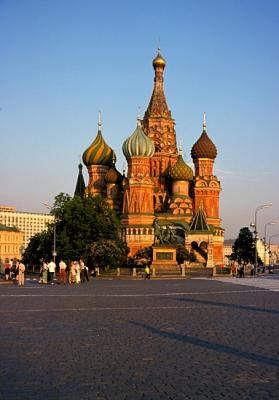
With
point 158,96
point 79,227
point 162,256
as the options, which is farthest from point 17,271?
point 158,96

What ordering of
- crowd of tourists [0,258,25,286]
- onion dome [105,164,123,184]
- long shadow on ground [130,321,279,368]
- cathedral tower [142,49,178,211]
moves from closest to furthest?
1. long shadow on ground [130,321,279,368]
2. crowd of tourists [0,258,25,286]
3. onion dome [105,164,123,184]
4. cathedral tower [142,49,178,211]

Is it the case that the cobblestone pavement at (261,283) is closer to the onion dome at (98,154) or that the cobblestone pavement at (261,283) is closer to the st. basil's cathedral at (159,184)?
the st. basil's cathedral at (159,184)

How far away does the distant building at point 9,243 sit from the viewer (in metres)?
136

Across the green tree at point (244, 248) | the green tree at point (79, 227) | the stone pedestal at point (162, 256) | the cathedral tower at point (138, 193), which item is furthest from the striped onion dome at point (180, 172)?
the stone pedestal at point (162, 256)

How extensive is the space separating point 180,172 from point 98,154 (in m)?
12.8

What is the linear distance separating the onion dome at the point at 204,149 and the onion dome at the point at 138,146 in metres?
8.37

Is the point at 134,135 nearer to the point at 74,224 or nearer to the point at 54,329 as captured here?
the point at 74,224

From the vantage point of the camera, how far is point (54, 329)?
48.5 ft

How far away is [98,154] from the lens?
97.9m

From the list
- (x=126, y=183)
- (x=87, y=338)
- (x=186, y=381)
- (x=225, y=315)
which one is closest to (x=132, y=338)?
(x=87, y=338)

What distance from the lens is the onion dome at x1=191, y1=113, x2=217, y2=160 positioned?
97.3 m

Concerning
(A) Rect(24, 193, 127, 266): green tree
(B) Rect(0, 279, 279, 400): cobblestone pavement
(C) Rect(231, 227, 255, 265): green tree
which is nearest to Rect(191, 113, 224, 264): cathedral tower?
(C) Rect(231, 227, 255, 265): green tree

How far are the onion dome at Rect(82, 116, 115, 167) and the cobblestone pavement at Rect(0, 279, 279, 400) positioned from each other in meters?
78.5

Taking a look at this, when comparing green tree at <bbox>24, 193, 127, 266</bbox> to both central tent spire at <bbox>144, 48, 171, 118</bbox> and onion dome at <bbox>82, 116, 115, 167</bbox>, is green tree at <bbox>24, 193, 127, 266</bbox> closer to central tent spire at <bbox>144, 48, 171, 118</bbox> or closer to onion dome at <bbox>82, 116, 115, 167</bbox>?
onion dome at <bbox>82, 116, 115, 167</bbox>
